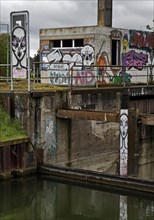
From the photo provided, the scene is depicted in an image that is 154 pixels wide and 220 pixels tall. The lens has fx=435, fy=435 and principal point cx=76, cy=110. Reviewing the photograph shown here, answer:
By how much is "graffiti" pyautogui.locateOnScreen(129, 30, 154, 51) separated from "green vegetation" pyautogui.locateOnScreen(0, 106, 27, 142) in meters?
11.2

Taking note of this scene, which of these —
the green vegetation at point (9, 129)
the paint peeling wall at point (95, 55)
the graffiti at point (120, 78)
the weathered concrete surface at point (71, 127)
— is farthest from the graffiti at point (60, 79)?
the green vegetation at point (9, 129)

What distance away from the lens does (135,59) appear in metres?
25.5

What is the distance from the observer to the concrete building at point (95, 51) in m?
22.3

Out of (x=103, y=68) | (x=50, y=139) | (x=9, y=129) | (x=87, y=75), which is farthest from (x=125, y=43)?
(x=9, y=129)

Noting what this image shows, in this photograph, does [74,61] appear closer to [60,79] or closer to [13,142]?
[60,79]

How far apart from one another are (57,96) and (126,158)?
12.1ft

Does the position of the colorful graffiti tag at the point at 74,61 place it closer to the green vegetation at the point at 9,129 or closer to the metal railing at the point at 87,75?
the metal railing at the point at 87,75

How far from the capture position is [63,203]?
1391cm

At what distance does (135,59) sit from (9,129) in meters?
12.1

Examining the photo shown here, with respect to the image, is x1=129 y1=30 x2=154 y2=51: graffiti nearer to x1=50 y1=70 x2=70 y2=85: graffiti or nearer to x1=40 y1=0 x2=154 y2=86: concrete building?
x1=40 y1=0 x2=154 y2=86: concrete building

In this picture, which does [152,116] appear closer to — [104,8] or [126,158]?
[126,158]

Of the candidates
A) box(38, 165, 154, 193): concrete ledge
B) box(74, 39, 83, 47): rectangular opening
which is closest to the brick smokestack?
box(74, 39, 83, 47): rectangular opening

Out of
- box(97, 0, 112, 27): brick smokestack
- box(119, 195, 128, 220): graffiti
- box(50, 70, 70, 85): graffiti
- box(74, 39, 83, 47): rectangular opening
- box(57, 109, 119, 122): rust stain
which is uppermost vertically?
box(97, 0, 112, 27): brick smokestack

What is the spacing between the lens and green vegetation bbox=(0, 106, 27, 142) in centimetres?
1508
